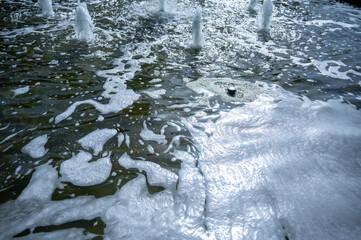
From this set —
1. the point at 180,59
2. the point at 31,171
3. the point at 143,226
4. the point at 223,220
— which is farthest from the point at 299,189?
the point at 180,59

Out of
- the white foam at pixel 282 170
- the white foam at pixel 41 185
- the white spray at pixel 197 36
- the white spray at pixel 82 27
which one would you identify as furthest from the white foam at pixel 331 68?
the white spray at pixel 82 27

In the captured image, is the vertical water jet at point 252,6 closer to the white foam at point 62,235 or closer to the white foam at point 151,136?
the white foam at point 151,136

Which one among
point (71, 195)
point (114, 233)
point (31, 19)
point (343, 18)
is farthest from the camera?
point (343, 18)

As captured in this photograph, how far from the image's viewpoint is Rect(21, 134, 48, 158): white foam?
2541 mm

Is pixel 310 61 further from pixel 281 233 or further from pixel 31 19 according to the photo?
pixel 31 19

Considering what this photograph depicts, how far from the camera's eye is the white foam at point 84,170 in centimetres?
230

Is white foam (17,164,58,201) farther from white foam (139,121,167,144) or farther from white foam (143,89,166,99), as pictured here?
white foam (143,89,166,99)

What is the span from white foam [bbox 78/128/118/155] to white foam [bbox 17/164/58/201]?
479mm

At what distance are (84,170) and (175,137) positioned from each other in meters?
1.21

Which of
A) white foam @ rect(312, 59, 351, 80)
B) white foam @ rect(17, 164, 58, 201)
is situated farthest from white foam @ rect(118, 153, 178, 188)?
white foam @ rect(312, 59, 351, 80)

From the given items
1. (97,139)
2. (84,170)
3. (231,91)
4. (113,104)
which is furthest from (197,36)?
(84,170)

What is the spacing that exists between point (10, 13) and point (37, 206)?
7.66m

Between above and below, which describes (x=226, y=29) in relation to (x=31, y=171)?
above

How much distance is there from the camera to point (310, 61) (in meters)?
5.02
